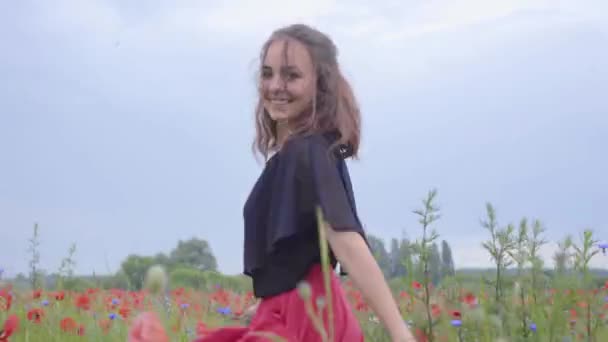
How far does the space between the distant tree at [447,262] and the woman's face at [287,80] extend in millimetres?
580

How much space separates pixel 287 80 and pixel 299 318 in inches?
28.7

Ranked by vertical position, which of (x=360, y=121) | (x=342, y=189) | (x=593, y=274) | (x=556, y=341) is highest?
(x=360, y=121)

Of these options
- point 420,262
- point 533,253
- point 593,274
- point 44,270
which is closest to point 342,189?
point 420,262

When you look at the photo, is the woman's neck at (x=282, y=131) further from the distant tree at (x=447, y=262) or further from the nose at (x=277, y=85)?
the distant tree at (x=447, y=262)

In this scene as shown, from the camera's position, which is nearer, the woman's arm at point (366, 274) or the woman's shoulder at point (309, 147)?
the woman's arm at point (366, 274)

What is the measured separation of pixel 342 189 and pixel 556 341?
2.06 feet

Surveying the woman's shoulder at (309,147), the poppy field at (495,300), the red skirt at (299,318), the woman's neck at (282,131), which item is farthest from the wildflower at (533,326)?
the woman's neck at (282,131)

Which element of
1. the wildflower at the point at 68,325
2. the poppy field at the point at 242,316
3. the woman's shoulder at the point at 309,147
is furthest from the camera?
the wildflower at the point at 68,325

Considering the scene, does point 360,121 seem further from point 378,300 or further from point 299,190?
point 378,300

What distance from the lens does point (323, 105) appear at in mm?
2598

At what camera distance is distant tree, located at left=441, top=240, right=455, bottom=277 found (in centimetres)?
228

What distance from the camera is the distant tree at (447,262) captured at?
2.28 m

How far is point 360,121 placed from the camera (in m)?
2.71

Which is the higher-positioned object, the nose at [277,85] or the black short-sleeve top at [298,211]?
the nose at [277,85]
